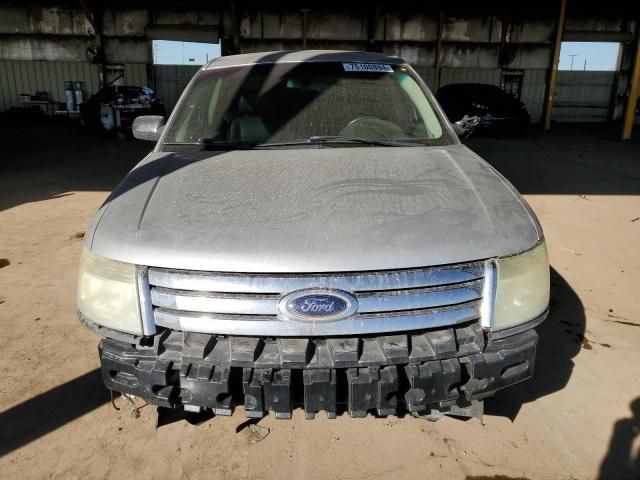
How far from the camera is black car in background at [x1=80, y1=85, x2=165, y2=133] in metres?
13.1

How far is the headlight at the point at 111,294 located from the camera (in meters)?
1.82

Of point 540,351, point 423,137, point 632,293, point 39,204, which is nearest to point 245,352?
point 423,137

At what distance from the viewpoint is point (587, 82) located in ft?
63.3

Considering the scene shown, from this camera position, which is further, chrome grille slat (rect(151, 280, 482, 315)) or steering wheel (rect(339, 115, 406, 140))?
steering wheel (rect(339, 115, 406, 140))

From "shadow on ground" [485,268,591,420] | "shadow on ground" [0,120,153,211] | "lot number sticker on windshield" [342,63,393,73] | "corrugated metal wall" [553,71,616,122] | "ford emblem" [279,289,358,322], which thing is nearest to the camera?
"ford emblem" [279,289,358,322]

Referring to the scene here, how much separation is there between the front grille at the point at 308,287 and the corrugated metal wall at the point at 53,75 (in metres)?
19.3

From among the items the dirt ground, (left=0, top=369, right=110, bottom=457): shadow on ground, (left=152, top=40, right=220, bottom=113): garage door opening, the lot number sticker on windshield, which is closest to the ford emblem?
the dirt ground

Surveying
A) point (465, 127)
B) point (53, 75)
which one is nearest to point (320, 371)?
point (465, 127)

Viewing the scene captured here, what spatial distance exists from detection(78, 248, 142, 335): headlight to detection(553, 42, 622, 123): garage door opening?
2082cm

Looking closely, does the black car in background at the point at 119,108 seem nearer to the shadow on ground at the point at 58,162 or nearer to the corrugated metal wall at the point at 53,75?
the shadow on ground at the point at 58,162

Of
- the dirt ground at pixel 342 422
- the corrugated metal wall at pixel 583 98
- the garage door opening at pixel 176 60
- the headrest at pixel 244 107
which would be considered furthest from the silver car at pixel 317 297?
the corrugated metal wall at pixel 583 98

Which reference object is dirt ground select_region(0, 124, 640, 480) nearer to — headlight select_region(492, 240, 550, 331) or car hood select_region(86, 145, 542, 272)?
headlight select_region(492, 240, 550, 331)

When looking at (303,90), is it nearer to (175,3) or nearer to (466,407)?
(466,407)

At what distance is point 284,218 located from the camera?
6.26 ft
